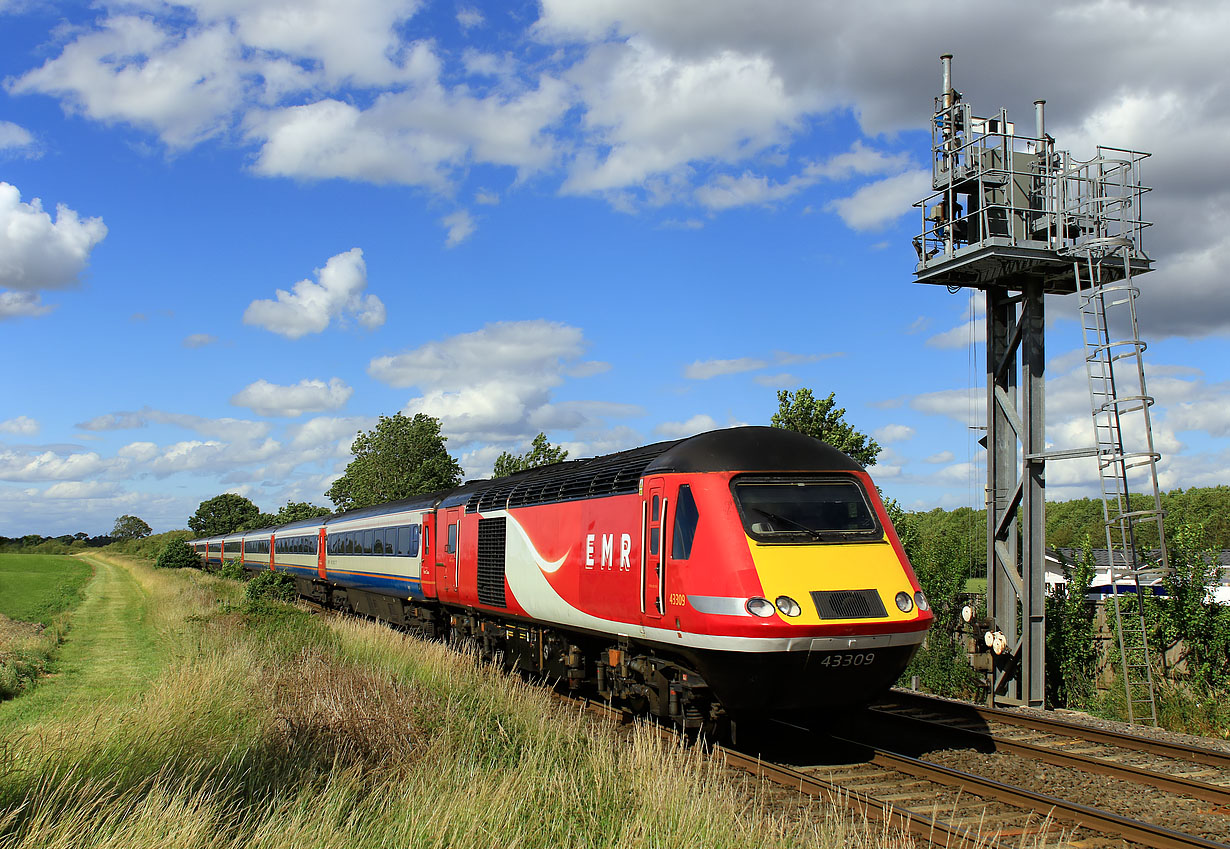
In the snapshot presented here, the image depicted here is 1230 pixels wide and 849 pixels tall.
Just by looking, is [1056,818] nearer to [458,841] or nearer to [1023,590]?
[458,841]

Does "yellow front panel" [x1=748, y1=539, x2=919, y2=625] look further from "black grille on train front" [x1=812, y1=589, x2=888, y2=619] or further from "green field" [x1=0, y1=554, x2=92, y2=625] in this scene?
"green field" [x1=0, y1=554, x2=92, y2=625]

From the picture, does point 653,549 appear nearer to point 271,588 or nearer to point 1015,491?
point 1015,491

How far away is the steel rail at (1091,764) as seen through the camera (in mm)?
8570

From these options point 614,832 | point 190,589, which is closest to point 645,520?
point 614,832

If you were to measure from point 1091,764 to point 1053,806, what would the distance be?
197 centimetres

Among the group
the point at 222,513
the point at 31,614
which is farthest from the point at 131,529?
the point at 31,614

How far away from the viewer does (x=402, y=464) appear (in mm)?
71188

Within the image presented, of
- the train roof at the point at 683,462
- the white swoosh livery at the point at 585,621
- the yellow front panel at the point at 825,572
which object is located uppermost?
the train roof at the point at 683,462

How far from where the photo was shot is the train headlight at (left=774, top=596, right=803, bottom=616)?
29.3 ft

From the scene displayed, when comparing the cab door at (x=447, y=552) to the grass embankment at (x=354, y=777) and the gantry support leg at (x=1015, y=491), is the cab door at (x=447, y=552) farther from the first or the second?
the gantry support leg at (x=1015, y=491)

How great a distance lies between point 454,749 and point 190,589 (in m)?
31.2

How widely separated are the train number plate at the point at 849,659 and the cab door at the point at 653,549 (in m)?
1.89

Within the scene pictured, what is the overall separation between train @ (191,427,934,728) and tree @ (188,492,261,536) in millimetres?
130183

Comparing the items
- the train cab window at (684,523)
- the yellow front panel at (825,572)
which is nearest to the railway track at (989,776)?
the yellow front panel at (825,572)
